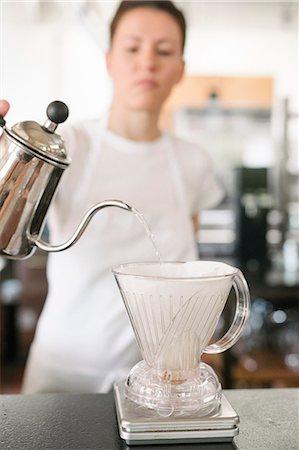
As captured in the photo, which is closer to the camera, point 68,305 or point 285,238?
point 68,305

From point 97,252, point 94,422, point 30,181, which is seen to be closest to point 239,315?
point 94,422

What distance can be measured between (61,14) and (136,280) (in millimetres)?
3724

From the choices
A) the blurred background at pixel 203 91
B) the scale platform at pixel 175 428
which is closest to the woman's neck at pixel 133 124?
the scale platform at pixel 175 428

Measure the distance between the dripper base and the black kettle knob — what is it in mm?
364

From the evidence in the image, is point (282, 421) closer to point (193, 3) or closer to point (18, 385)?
point (18, 385)

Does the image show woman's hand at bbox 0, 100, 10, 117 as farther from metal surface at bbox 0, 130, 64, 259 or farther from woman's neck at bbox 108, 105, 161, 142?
woman's neck at bbox 108, 105, 161, 142

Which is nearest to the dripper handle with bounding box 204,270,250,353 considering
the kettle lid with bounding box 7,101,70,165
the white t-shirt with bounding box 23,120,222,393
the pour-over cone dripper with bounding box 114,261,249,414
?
the pour-over cone dripper with bounding box 114,261,249,414

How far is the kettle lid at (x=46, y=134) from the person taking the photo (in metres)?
0.85

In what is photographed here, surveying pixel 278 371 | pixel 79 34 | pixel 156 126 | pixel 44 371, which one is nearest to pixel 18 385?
pixel 278 371

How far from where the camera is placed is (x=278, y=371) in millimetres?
2424

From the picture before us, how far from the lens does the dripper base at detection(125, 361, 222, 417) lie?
74 cm

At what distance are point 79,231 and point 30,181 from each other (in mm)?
109

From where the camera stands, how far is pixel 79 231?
86 centimetres

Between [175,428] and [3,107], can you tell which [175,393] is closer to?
[175,428]
